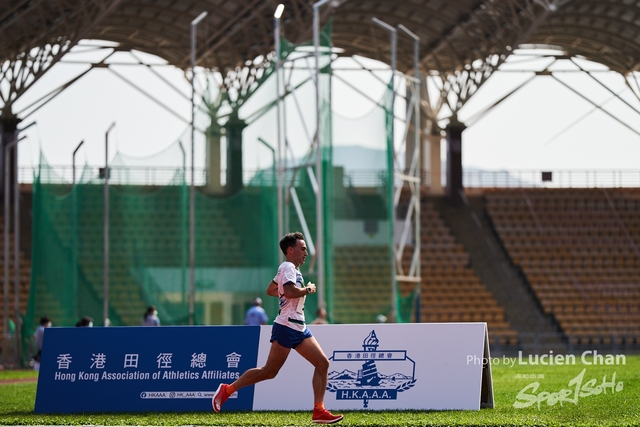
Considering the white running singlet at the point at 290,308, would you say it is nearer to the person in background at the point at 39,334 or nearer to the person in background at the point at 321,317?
the person in background at the point at 321,317

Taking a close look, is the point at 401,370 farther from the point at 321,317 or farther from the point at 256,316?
the point at 256,316

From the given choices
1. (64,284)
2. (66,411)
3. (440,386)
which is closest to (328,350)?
(440,386)

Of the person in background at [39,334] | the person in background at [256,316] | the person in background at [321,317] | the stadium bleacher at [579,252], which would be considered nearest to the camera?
the person in background at [321,317]

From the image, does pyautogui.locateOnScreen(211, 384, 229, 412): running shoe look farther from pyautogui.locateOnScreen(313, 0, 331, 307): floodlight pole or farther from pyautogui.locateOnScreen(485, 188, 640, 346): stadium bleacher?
pyautogui.locateOnScreen(485, 188, 640, 346): stadium bleacher

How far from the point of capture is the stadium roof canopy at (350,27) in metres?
30.9

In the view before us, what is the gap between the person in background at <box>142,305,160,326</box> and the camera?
787 inches

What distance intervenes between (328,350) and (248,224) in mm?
10005

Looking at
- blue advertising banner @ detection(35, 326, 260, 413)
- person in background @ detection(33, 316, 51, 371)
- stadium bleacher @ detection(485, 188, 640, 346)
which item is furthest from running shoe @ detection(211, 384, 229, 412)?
stadium bleacher @ detection(485, 188, 640, 346)

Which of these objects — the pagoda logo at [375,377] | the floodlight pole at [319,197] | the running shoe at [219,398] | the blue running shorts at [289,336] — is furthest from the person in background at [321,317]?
the blue running shorts at [289,336]

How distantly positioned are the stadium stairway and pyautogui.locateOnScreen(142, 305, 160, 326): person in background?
12.8 meters

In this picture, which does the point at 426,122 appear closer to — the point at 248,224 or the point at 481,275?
the point at 481,275

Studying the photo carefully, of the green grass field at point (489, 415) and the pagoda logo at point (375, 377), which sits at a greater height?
the pagoda logo at point (375, 377)

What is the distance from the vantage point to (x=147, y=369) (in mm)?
11367

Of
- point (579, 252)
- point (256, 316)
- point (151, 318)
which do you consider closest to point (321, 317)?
point (256, 316)
